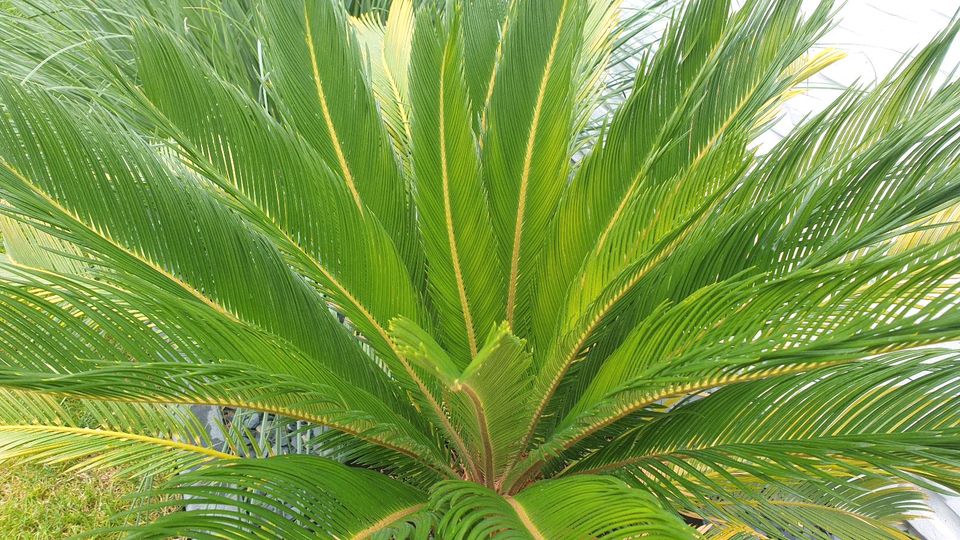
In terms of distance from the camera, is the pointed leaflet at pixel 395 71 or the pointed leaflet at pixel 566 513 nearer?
the pointed leaflet at pixel 566 513

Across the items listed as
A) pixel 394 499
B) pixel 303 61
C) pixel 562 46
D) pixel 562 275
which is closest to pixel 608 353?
pixel 562 275

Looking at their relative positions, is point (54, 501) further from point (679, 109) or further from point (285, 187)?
point (679, 109)

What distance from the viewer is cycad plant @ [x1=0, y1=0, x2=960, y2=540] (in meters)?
0.94

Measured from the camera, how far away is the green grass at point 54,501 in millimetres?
1994

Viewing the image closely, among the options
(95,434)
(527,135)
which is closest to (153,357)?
(95,434)

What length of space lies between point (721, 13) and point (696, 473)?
2.81 ft

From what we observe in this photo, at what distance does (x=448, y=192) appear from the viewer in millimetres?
1382

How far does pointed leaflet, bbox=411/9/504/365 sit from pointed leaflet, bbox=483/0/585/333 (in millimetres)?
78

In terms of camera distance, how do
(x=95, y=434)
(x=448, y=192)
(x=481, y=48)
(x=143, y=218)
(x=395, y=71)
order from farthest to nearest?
1. (x=395, y=71)
2. (x=481, y=48)
3. (x=448, y=192)
4. (x=95, y=434)
5. (x=143, y=218)

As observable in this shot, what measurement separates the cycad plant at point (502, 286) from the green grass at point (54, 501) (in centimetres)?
80

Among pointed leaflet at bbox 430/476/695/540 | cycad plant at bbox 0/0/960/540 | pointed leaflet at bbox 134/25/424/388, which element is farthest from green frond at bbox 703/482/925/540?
pointed leaflet at bbox 134/25/424/388

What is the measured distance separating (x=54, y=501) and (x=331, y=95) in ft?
4.92

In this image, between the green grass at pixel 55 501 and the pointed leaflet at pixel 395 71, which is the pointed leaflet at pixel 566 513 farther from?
the green grass at pixel 55 501

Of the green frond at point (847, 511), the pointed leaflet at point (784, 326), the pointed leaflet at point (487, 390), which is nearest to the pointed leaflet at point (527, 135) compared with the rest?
the pointed leaflet at point (487, 390)
